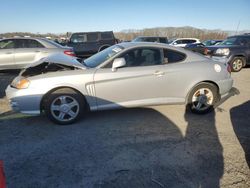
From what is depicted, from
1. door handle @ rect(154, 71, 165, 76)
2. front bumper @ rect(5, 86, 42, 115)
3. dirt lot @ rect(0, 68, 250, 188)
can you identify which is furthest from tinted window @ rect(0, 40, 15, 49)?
door handle @ rect(154, 71, 165, 76)

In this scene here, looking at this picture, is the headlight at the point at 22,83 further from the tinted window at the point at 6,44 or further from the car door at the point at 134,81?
the tinted window at the point at 6,44

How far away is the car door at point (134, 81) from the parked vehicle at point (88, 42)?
11629mm

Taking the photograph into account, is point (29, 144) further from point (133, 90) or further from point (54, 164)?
point (133, 90)

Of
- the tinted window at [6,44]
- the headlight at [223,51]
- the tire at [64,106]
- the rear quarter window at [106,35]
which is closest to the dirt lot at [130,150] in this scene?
the tire at [64,106]

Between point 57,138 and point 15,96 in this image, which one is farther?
point 15,96

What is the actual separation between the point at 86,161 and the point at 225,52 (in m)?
9.29

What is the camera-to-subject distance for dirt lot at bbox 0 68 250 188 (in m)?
2.71

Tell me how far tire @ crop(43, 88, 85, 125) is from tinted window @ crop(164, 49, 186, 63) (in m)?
1.87

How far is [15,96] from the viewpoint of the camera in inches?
156

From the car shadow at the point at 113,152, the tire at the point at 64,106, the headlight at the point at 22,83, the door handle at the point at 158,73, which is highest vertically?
the door handle at the point at 158,73

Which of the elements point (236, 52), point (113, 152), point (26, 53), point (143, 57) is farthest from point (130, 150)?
point (236, 52)

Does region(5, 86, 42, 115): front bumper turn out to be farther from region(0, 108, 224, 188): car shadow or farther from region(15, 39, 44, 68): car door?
region(15, 39, 44, 68): car door

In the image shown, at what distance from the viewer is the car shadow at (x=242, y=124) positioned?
3.54m

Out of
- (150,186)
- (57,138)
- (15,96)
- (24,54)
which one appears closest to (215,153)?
(150,186)
